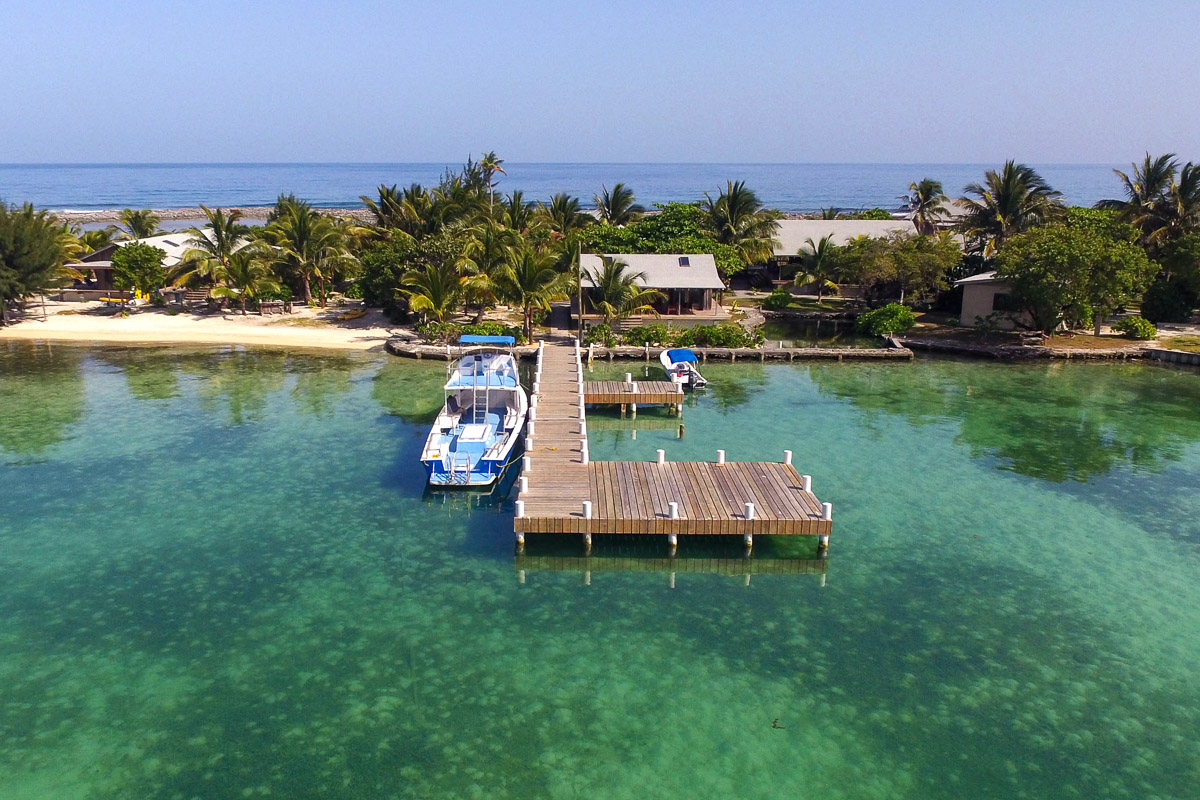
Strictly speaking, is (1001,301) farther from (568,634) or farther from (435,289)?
(568,634)

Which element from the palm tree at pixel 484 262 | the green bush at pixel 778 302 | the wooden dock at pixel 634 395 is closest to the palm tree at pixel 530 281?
the palm tree at pixel 484 262

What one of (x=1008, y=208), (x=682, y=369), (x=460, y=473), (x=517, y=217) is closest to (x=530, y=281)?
(x=682, y=369)

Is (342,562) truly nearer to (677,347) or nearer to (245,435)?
(245,435)

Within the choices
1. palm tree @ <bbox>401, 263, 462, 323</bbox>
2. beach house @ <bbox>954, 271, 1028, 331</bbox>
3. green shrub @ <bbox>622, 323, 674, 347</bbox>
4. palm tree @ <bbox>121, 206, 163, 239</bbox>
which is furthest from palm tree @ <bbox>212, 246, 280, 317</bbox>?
beach house @ <bbox>954, 271, 1028, 331</bbox>

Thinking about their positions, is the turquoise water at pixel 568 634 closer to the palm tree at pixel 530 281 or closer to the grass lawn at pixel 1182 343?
the palm tree at pixel 530 281

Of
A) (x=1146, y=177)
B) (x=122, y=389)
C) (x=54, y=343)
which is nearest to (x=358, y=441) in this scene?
(x=122, y=389)

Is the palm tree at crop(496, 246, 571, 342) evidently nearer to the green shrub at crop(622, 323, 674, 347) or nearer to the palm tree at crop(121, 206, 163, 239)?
the green shrub at crop(622, 323, 674, 347)

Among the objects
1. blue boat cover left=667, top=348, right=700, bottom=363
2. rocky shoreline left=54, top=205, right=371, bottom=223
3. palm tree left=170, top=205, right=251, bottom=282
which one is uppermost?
rocky shoreline left=54, top=205, right=371, bottom=223
